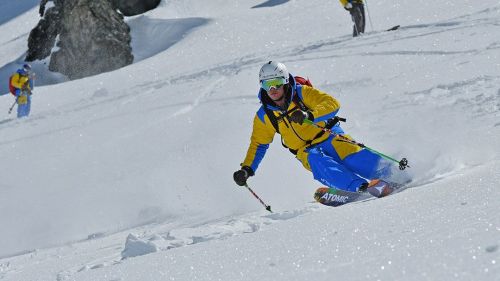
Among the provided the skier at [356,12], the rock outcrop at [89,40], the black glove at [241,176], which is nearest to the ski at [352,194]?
the black glove at [241,176]

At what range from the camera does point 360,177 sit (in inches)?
268

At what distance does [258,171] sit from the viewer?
10039 millimetres

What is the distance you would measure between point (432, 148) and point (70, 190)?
5303mm

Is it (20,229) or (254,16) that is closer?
(20,229)

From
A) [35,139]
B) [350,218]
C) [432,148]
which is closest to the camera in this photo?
[350,218]

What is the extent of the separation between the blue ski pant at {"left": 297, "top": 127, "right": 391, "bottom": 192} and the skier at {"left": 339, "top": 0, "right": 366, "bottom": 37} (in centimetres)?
1109

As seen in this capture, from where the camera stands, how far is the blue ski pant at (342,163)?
6.79 meters

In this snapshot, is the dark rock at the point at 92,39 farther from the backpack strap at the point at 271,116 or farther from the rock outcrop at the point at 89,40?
the backpack strap at the point at 271,116

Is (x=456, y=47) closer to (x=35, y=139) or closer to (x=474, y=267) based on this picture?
(x=35, y=139)

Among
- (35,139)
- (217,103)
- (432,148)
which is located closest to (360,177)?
(432,148)

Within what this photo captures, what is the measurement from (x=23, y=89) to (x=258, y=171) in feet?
37.5

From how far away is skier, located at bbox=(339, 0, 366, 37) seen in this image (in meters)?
17.8

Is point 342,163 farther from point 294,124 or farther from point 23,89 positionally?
point 23,89

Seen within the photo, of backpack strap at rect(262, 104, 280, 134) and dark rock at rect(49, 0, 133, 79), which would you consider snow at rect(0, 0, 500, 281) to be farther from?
dark rock at rect(49, 0, 133, 79)
